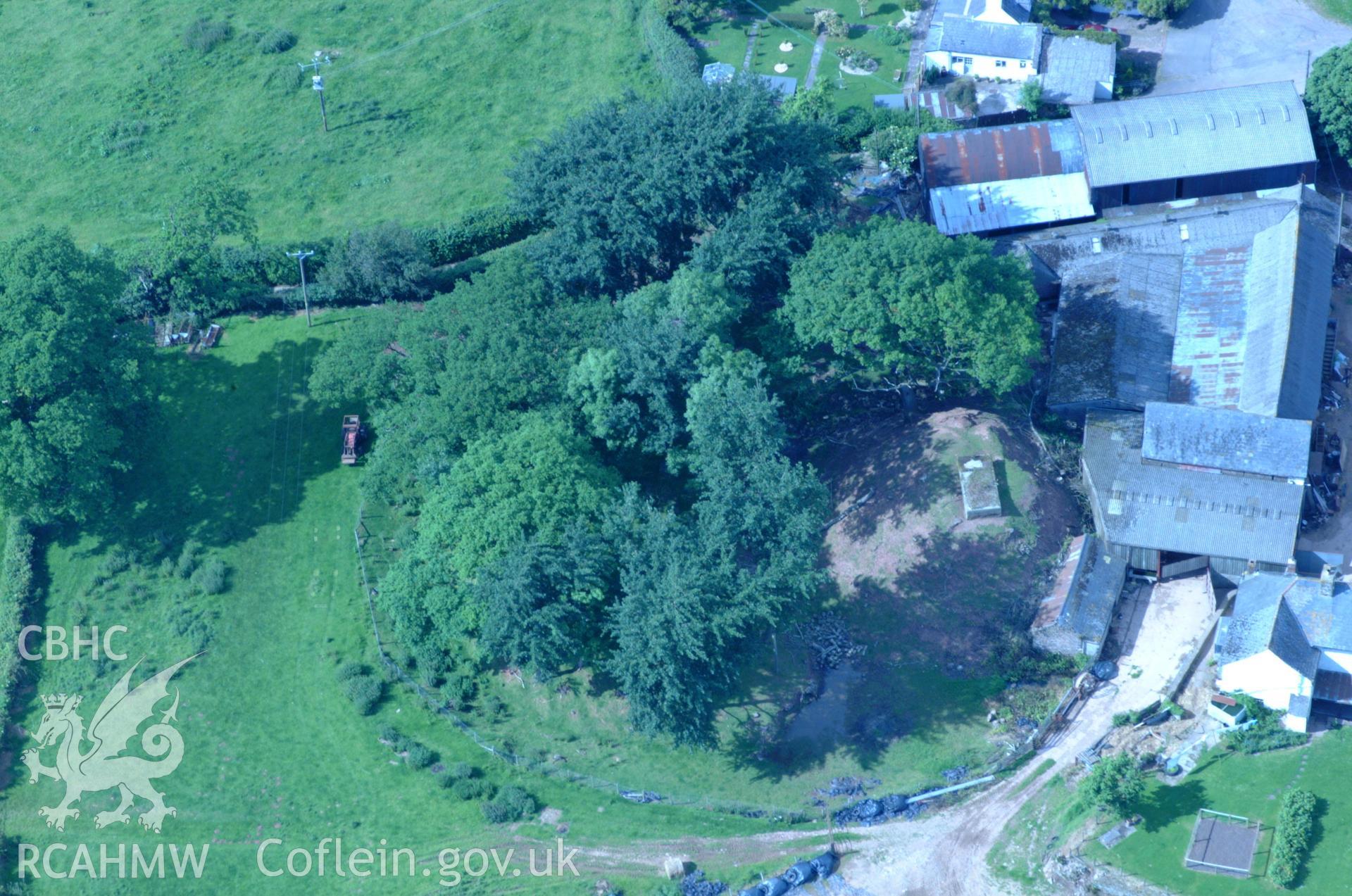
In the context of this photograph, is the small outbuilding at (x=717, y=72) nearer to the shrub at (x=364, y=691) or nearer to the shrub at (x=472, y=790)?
the shrub at (x=364, y=691)

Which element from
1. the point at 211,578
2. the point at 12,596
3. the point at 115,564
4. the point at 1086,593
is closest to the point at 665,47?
the point at 211,578

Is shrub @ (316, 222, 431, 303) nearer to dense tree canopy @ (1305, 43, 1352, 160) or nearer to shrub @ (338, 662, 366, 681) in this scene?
shrub @ (338, 662, 366, 681)

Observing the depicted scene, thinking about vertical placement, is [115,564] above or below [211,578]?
above

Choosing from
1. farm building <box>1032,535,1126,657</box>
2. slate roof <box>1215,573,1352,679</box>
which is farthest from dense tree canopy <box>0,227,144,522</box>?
slate roof <box>1215,573,1352,679</box>

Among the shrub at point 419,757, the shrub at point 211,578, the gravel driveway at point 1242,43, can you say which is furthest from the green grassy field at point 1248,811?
the gravel driveway at point 1242,43

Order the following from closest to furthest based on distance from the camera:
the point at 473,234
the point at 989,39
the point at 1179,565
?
the point at 1179,565, the point at 473,234, the point at 989,39

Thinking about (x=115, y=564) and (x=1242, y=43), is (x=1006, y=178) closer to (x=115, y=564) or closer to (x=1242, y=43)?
(x=1242, y=43)
